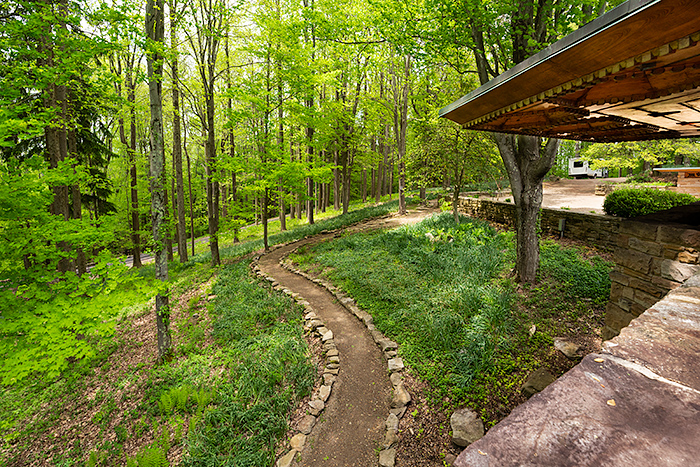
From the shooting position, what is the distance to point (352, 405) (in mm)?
4203

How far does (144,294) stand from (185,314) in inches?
152

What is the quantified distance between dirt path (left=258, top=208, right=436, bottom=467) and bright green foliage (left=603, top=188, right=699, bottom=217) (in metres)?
8.25

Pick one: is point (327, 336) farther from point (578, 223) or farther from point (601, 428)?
point (578, 223)

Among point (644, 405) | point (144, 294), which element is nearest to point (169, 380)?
point (144, 294)

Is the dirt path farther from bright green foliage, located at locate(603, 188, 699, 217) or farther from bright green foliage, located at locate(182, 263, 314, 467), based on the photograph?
bright green foliage, located at locate(603, 188, 699, 217)

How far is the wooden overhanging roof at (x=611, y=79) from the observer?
4.57 feet

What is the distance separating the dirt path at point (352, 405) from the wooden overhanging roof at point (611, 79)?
4.14 meters

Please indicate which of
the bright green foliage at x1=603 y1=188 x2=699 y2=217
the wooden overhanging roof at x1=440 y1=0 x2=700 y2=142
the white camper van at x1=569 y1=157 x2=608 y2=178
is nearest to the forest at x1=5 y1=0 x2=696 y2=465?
the wooden overhanging roof at x1=440 y1=0 x2=700 y2=142

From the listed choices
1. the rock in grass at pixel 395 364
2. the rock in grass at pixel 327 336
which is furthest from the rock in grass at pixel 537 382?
the rock in grass at pixel 327 336

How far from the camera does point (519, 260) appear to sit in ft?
21.1

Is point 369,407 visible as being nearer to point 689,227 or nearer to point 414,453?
point 414,453

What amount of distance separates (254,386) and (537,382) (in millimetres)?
4310

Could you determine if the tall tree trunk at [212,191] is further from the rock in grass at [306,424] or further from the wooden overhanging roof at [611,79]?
the wooden overhanging roof at [611,79]

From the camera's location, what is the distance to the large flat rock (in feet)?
3.13
